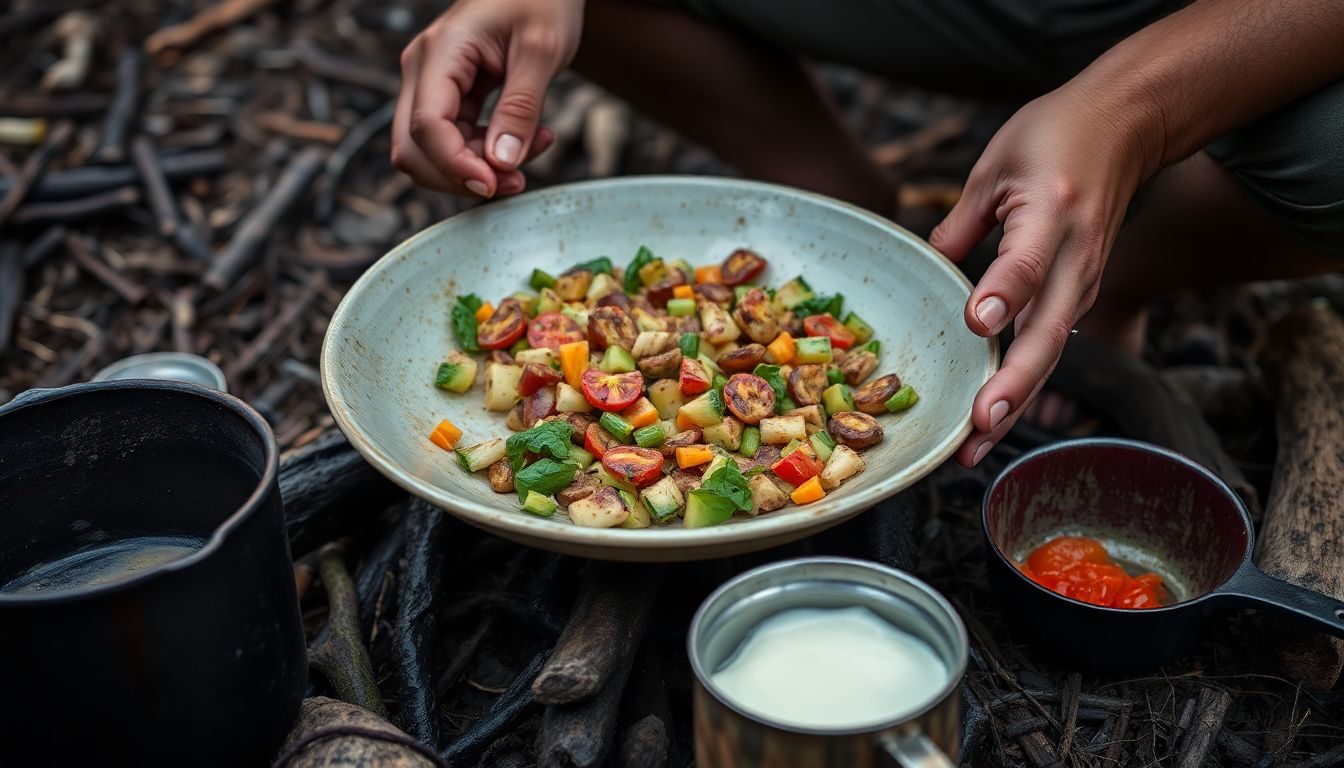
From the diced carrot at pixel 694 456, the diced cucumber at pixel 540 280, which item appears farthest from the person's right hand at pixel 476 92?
the diced carrot at pixel 694 456

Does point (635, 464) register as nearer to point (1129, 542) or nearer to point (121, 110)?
point (1129, 542)

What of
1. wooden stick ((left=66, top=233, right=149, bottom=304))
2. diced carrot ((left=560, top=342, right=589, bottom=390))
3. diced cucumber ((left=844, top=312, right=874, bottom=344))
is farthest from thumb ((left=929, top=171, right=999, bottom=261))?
wooden stick ((left=66, top=233, right=149, bottom=304))

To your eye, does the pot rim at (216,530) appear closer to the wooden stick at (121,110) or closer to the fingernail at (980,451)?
the fingernail at (980,451)

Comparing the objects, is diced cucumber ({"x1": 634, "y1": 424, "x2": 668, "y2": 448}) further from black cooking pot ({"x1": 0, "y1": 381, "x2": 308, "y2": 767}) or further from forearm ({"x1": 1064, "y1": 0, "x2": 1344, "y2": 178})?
forearm ({"x1": 1064, "y1": 0, "x2": 1344, "y2": 178})

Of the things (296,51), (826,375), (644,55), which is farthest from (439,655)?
(296,51)

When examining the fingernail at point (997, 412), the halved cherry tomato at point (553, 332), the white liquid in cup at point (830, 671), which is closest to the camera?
the white liquid in cup at point (830, 671)

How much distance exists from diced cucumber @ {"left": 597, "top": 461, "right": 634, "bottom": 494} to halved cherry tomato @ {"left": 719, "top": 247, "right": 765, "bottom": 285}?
0.88 m

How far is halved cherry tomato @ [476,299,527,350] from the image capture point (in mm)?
2916

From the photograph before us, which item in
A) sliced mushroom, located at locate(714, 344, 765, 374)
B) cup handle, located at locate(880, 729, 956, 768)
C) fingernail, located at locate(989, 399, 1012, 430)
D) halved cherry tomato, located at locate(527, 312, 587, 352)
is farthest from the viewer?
halved cherry tomato, located at locate(527, 312, 587, 352)

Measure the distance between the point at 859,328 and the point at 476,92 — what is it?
134 cm

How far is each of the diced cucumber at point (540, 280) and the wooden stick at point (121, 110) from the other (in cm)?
247

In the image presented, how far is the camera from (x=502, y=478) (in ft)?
8.16

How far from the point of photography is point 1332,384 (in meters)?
3.16

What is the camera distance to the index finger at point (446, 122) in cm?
299
